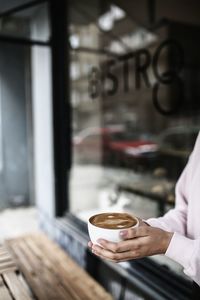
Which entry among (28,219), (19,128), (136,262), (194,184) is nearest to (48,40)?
(19,128)

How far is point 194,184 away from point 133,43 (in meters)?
4.17

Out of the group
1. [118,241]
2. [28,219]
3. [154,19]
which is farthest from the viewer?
[154,19]

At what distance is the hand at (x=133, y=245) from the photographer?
83cm

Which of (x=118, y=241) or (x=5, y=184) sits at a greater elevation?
(x=118, y=241)

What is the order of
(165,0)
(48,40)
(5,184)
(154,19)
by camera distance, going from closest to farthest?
1. (5,184)
2. (48,40)
3. (165,0)
4. (154,19)

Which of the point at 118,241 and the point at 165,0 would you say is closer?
the point at 118,241

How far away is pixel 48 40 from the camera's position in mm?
2756

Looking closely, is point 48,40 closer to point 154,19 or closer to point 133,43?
point 154,19

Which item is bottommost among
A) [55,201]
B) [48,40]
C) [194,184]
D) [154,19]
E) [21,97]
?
[55,201]

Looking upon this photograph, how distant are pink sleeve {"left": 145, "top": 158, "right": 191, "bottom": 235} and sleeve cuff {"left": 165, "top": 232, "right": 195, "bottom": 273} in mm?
148

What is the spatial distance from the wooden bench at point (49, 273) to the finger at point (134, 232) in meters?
0.62

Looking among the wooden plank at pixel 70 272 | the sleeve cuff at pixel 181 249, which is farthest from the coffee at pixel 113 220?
the wooden plank at pixel 70 272

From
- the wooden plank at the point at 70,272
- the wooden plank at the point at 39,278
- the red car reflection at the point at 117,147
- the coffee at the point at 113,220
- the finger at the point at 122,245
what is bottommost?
the wooden plank at the point at 70,272

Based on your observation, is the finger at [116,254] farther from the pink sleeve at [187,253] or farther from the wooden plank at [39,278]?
A: the wooden plank at [39,278]
